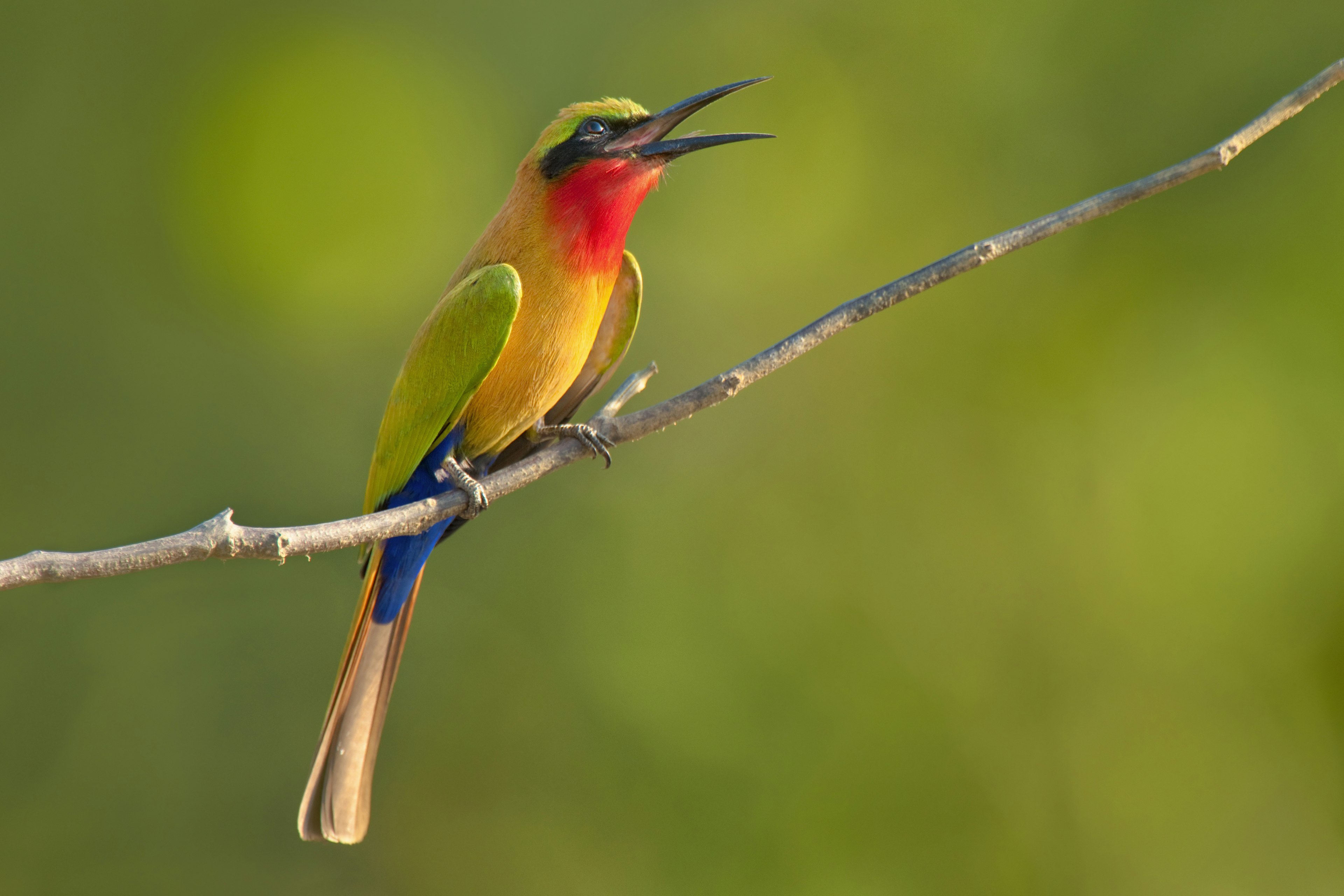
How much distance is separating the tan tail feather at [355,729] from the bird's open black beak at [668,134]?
0.83m

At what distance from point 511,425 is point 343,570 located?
1.71m

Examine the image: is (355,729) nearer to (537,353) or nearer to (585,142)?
(537,353)

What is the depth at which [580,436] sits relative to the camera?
1682 millimetres

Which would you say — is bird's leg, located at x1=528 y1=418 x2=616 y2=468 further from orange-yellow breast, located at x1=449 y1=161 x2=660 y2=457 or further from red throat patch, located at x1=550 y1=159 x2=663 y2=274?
red throat patch, located at x1=550 y1=159 x2=663 y2=274

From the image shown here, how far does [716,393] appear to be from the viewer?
141 centimetres

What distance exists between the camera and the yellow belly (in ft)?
5.43

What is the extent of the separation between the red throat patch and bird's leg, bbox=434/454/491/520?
39 centimetres

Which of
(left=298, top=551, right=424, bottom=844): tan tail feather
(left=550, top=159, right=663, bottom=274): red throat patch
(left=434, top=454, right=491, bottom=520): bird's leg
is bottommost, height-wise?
(left=298, top=551, right=424, bottom=844): tan tail feather

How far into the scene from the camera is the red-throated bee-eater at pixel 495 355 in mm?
1650

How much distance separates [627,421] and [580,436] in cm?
18

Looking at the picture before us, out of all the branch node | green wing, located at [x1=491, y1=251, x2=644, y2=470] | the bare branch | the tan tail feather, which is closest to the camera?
the bare branch

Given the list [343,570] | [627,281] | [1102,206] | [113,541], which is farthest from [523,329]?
[113,541]

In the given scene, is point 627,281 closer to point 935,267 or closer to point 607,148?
point 607,148

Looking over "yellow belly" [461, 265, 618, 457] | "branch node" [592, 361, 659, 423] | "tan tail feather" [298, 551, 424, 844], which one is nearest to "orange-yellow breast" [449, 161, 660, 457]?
"yellow belly" [461, 265, 618, 457]
